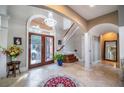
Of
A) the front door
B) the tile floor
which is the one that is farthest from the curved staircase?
the tile floor

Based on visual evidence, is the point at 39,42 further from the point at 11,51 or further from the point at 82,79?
the point at 82,79

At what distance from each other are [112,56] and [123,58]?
5.65 metres

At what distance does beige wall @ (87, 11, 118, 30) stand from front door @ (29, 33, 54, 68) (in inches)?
117

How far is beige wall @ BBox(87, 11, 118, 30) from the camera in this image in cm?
502

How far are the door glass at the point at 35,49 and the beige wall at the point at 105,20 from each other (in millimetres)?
3096

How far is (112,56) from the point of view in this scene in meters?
9.23

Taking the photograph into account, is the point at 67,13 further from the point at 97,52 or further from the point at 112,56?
the point at 112,56

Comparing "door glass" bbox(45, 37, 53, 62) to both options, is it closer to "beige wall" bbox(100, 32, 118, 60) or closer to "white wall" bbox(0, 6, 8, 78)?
"white wall" bbox(0, 6, 8, 78)

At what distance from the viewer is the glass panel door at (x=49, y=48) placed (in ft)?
25.7

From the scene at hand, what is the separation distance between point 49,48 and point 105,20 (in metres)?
4.13

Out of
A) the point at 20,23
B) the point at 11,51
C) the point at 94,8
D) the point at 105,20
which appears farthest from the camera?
the point at 20,23

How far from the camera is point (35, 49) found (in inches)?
279

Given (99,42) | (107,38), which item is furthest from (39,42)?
(107,38)
